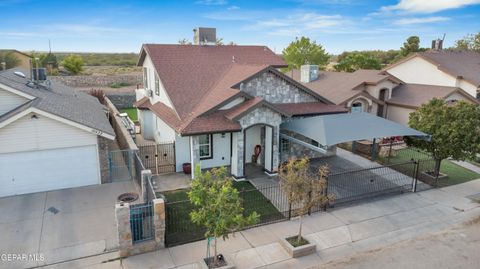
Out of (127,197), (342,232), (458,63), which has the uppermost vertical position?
(458,63)

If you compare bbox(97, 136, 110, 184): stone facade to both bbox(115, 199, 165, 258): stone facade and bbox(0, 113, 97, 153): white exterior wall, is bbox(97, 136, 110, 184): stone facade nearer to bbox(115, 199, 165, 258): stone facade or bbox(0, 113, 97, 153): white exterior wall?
bbox(0, 113, 97, 153): white exterior wall

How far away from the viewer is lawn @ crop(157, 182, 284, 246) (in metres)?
12.0

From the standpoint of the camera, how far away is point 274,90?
1956 centimetres

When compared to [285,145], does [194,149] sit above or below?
above

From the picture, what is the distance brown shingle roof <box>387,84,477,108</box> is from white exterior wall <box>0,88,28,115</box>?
2814 cm

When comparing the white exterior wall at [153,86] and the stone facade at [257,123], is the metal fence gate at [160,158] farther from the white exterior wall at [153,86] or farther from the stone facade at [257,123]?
the stone facade at [257,123]

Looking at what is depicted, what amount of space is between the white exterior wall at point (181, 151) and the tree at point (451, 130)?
12.5 meters

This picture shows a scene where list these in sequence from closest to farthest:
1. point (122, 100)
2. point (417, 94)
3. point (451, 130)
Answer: point (451, 130)
point (417, 94)
point (122, 100)

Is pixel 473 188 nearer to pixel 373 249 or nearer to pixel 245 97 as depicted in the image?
pixel 373 249

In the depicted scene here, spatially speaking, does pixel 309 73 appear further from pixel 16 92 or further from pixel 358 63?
pixel 16 92

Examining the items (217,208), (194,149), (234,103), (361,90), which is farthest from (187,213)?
(361,90)

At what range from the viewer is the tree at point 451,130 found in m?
16.2

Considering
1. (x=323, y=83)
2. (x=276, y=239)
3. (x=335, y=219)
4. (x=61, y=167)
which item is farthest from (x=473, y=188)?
(x=61, y=167)

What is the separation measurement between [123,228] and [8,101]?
10.7m
